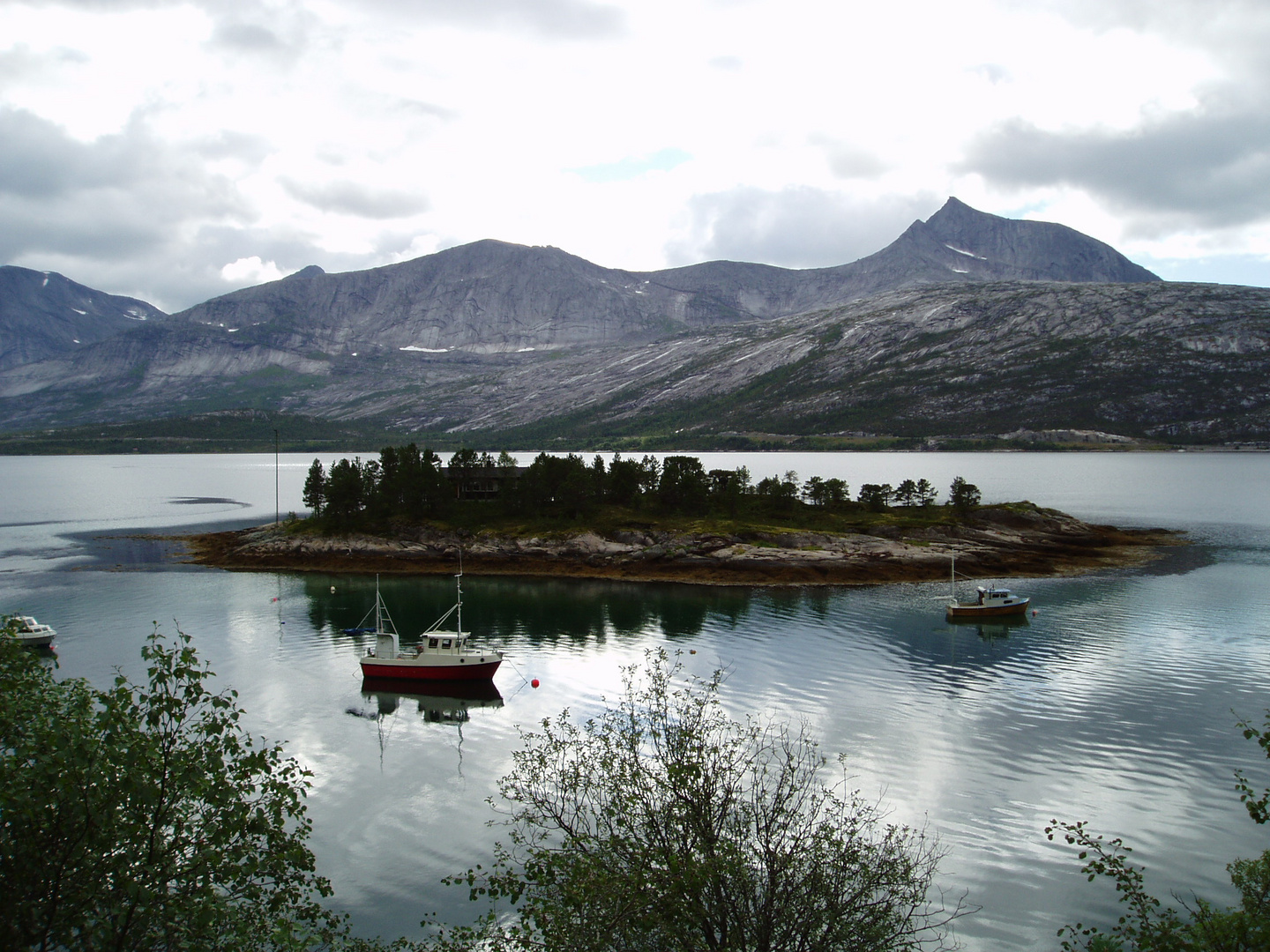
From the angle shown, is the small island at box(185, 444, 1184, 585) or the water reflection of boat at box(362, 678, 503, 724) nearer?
the water reflection of boat at box(362, 678, 503, 724)

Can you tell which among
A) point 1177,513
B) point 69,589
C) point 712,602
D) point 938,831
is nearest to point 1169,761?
point 938,831

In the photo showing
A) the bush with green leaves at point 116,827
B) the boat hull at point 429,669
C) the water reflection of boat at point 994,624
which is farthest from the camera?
Answer: the water reflection of boat at point 994,624

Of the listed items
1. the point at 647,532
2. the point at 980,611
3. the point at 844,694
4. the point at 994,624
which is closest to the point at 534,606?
the point at 647,532

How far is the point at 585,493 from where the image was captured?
10781 centimetres

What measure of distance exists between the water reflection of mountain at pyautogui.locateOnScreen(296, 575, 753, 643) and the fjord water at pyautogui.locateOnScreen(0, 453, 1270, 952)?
→ 0.42 meters

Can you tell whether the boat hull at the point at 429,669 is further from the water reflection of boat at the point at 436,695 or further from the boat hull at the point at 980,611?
the boat hull at the point at 980,611

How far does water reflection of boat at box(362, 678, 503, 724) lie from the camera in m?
48.2

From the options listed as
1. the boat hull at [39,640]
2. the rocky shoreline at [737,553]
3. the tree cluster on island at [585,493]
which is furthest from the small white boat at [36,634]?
the tree cluster on island at [585,493]

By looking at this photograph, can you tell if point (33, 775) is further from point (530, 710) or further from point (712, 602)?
point (712, 602)

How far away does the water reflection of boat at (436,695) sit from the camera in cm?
4822

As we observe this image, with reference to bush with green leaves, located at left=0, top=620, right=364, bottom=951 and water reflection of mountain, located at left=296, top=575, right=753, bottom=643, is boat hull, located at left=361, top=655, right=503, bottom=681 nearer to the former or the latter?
water reflection of mountain, located at left=296, top=575, right=753, bottom=643

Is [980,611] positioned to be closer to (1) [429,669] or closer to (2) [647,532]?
(2) [647,532]

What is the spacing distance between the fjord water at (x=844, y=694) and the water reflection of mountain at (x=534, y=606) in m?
0.42

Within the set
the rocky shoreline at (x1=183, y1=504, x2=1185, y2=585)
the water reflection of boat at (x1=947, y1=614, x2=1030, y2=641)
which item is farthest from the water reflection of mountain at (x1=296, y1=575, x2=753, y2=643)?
the water reflection of boat at (x1=947, y1=614, x2=1030, y2=641)
